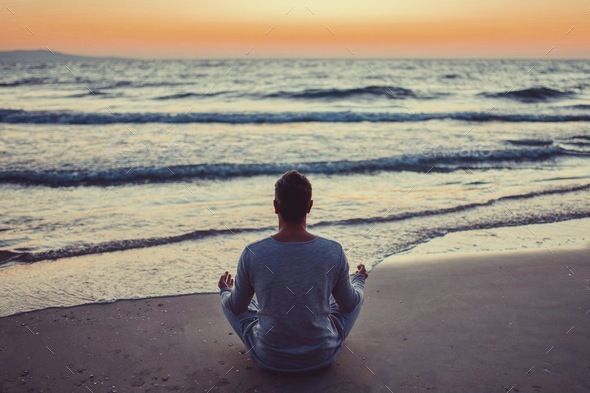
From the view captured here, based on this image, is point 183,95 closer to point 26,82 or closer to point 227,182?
point 26,82

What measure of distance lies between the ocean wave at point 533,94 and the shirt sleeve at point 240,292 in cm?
2609

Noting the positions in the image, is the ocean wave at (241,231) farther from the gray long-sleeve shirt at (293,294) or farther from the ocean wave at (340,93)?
the ocean wave at (340,93)

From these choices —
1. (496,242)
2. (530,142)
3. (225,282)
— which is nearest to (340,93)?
(530,142)

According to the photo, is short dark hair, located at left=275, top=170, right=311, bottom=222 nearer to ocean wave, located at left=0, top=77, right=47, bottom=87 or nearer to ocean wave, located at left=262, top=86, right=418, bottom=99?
ocean wave, located at left=262, top=86, right=418, bottom=99

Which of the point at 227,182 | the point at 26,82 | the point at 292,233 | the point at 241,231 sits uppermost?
the point at 26,82

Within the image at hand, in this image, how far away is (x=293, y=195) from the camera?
9.43 feet

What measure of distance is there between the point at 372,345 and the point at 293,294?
2.81ft

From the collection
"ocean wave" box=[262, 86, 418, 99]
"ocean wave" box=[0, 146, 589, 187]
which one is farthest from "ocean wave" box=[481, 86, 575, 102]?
"ocean wave" box=[0, 146, 589, 187]

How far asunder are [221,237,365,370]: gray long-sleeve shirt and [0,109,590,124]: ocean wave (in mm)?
14835

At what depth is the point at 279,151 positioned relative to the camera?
1210 cm

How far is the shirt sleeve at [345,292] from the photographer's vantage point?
120 inches

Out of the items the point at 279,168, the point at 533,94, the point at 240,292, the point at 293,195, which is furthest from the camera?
the point at 533,94

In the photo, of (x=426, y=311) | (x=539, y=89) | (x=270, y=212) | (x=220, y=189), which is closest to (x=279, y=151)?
(x=220, y=189)

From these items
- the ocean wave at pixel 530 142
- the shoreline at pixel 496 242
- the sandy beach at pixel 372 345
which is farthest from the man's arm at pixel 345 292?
the ocean wave at pixel 530 142
